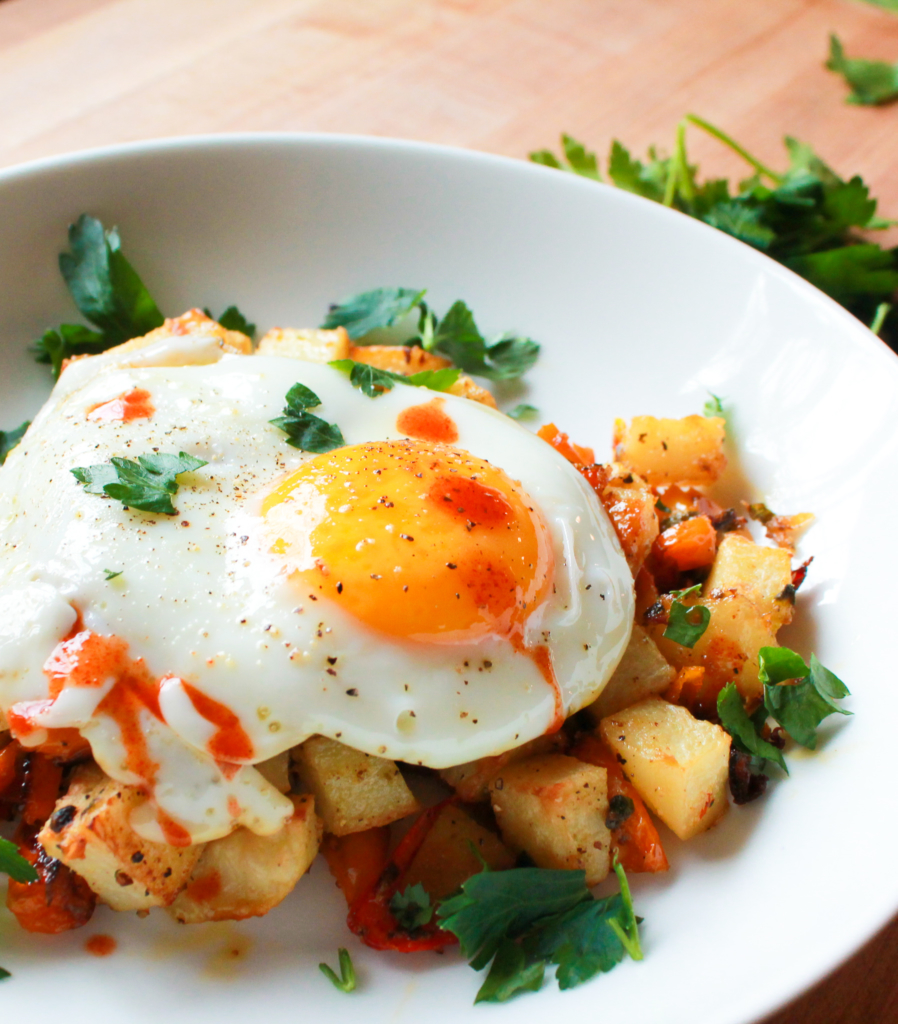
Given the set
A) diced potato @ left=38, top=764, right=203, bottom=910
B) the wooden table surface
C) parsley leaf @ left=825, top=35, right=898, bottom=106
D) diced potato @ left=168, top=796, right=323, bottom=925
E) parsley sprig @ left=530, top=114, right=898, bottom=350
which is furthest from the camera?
parsley leaf @ left=825, top=35, right=898, bottom=106

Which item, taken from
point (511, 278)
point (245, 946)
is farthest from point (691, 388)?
point (245, 946)

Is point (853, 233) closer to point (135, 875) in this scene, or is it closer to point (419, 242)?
point (419, 242)

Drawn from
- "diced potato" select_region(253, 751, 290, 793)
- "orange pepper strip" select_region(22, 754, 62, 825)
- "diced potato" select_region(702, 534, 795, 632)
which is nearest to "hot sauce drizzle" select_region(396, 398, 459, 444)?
"diced potato" select_region(702, 534, 795, 632)

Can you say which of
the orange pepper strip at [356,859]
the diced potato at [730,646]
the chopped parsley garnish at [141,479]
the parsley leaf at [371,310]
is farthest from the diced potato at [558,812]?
the parsley leaf at [371,310]

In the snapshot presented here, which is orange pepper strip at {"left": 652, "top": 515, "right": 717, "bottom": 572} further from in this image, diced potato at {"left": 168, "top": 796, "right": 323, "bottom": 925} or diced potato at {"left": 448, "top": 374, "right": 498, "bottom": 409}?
diced potato at {"left": 168, "top": 796, "right": 323, "bottom": 925}

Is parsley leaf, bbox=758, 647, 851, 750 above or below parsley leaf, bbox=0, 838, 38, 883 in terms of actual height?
below

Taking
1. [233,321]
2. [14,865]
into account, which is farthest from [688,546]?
[14,865]
